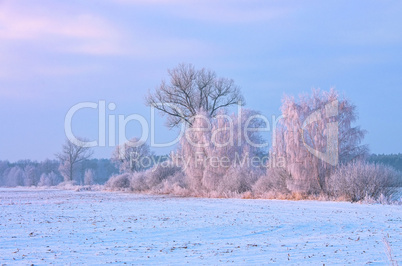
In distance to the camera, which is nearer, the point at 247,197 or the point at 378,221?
the point at 378,221

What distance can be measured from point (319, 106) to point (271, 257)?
19.6 m

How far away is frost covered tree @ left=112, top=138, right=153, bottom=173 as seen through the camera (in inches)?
2514

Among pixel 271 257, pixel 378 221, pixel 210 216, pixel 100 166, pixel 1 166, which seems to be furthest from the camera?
pixel 100 166

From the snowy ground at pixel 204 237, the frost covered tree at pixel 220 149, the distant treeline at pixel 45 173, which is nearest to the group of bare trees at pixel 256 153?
→ the frost covered tree at pixel 220 149

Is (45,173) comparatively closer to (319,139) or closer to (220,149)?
(220,149)

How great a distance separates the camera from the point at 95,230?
1520 centimetres

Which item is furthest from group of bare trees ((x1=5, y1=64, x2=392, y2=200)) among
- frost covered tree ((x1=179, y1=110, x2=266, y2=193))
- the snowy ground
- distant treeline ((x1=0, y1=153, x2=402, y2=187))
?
distant treeline ((x1=0, y1=153, x2=402, y2=187))

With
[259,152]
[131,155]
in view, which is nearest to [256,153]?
[259,152]

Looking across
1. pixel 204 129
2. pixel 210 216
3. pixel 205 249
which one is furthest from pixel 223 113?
pixel 205 249

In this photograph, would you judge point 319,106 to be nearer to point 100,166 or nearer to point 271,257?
point 271,257

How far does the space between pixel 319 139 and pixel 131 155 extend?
3939 centimetres

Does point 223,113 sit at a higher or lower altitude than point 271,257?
higher

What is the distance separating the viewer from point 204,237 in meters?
13.9

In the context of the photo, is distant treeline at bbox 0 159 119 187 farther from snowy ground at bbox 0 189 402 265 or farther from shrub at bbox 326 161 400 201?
snowy ground at bbox 0 189 402 265
